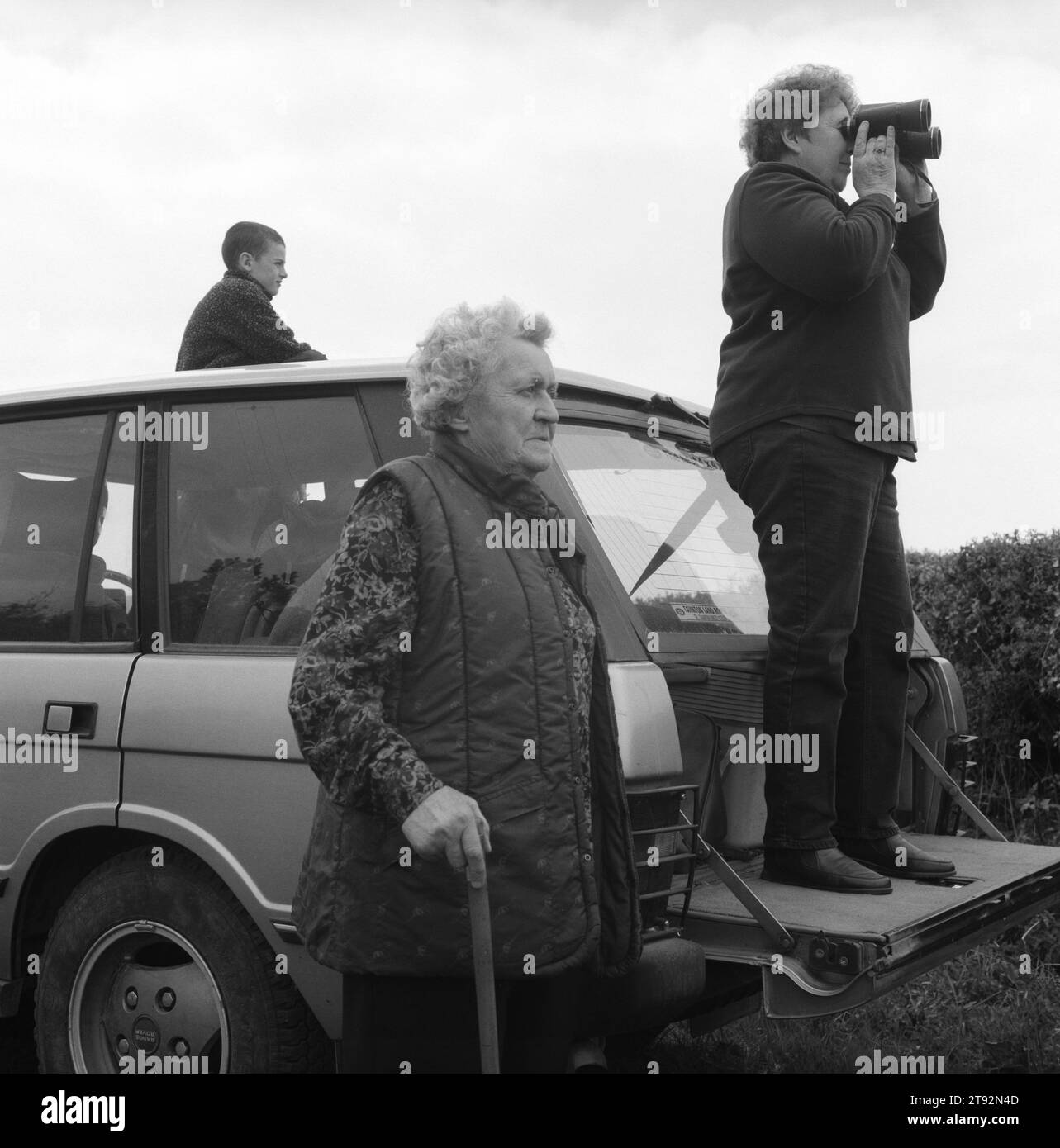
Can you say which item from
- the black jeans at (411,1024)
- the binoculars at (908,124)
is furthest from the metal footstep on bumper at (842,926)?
the binoculars at (908,124)

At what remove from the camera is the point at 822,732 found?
3314mm

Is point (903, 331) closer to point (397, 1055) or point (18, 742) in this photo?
point (397, 1055)

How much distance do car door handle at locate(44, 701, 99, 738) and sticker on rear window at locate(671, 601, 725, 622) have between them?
1464mm

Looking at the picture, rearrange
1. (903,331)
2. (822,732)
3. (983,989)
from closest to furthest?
(822,732), (903,331), (983,989)

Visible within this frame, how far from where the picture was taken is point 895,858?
3.50 m

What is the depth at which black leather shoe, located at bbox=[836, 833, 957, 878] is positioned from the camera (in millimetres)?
3451

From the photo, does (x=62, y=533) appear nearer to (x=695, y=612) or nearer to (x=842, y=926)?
(x=695, y=612)

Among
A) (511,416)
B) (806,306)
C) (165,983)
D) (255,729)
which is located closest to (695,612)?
(806,306)

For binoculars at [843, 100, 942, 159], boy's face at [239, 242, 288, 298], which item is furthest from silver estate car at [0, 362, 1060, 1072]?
boy's face at [239, 242, 288, 298]

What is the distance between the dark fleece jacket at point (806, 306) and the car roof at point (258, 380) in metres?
0.34

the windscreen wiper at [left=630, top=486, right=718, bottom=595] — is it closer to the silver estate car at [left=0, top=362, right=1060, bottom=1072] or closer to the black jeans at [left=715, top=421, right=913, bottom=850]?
the silver estate car at [left=0, top=362, right=1060, bottom=1072]

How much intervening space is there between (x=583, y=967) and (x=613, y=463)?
1.38 m

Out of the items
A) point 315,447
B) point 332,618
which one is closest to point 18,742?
point 315,447
